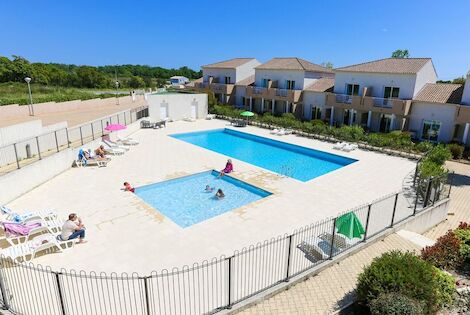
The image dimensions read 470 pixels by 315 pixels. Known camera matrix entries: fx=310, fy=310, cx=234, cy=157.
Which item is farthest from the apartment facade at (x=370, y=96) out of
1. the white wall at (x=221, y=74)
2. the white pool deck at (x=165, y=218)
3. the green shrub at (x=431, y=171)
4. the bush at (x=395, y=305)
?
the bush at (x=395, y=305)

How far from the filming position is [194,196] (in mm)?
16234

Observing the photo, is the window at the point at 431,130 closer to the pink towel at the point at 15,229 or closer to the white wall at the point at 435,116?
the white wall at the point at 435,116

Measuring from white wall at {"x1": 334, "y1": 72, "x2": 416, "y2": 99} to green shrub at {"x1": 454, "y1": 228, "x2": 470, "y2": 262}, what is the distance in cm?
2110

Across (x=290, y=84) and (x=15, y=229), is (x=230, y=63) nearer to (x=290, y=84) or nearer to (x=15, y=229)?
(x=290, y=84)

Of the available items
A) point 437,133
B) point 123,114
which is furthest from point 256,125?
point 437,133

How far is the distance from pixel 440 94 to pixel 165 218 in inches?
1071

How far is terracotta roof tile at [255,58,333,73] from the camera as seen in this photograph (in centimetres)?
3828

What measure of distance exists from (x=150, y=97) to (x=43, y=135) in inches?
691

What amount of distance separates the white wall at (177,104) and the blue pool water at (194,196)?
18623 millimetres

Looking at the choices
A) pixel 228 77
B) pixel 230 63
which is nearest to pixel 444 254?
pixel 228 77

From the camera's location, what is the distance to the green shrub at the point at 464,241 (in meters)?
9.75

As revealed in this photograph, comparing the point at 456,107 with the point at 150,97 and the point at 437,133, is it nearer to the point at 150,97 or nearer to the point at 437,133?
the point at 437,133

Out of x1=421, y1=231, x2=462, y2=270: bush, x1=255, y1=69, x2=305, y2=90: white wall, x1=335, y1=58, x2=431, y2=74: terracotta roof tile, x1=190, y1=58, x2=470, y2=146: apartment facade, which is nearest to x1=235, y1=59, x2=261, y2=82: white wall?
x1=190, y1=58, x2=470, y2=146: apartment facade

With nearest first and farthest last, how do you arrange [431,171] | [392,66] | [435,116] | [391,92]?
[431,171] → [435,116] → [391,92] → [392,66]
